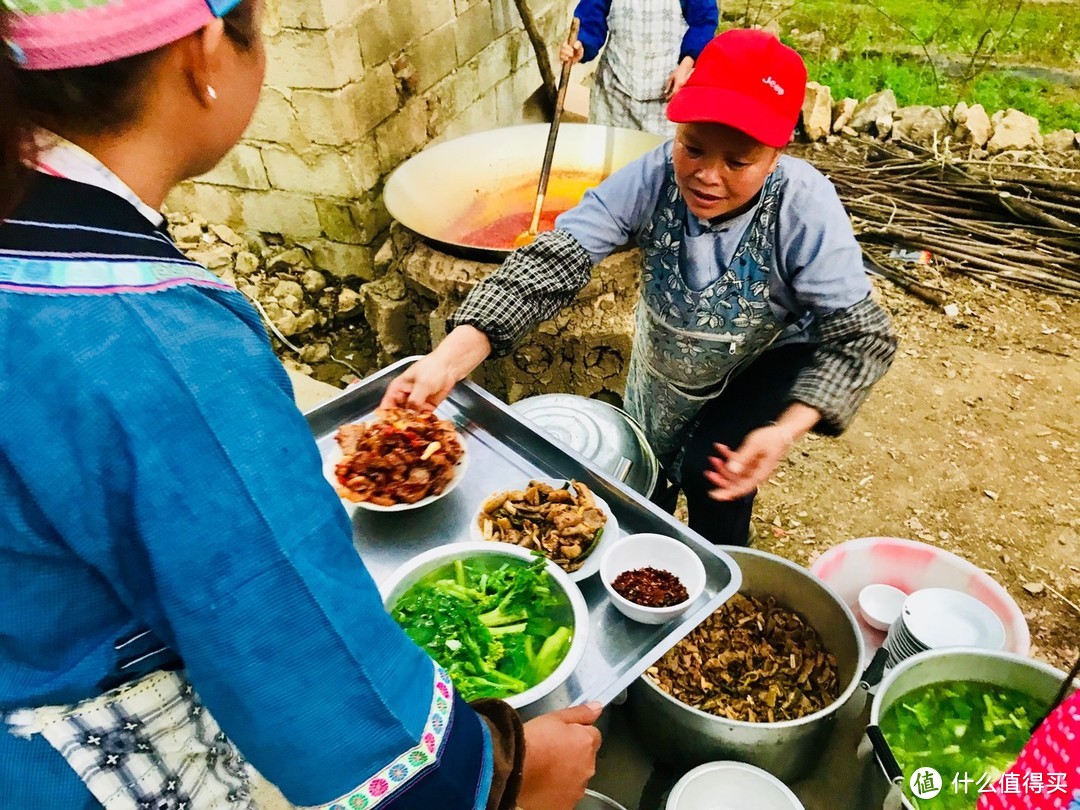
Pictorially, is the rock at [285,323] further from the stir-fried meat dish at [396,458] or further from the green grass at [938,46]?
the green grass at [938,46]

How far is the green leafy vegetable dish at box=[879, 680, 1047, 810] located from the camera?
74.4 inches

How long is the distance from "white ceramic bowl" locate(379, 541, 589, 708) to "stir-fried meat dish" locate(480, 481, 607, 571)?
60mm

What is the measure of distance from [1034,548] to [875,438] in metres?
1.07

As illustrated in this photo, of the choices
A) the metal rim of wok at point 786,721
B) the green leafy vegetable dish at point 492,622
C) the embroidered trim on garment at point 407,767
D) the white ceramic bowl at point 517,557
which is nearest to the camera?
the embroidered trim on garment at point 407,767

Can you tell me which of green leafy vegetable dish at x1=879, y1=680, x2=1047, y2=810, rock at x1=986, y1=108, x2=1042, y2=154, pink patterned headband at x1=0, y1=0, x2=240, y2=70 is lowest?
rock at x1=986, y1=108, x2=1042, y2=154

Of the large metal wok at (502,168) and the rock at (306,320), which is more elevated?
the large metal wok at (502,168)

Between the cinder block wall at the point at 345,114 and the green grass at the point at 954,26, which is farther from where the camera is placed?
the green grass at the point at 954,26

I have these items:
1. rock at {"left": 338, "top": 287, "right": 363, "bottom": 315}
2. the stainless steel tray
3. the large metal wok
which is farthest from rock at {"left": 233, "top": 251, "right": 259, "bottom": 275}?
the stainless steel tray

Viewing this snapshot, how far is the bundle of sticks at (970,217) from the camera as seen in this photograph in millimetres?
5902

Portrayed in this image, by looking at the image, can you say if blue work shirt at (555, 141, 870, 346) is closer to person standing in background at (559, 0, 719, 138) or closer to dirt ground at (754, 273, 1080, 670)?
dirt ground at (754, 273, 1080, 670)

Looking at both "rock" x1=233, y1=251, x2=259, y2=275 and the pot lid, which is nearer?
the pot lid

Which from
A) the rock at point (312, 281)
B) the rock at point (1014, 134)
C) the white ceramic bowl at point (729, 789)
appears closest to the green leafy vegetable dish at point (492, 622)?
the white ceramic bowl at point (729, 789)

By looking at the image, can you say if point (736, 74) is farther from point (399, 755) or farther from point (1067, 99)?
point (1067, 99)

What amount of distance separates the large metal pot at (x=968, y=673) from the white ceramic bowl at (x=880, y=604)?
0.59m
